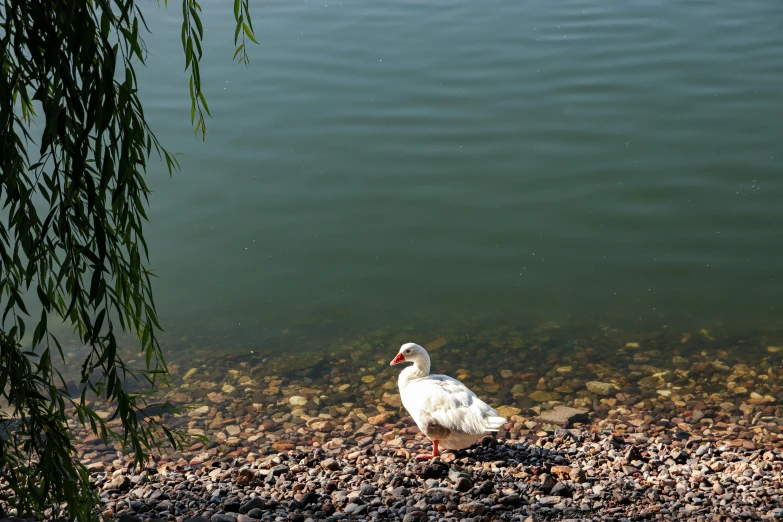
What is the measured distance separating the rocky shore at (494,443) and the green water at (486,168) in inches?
22.2

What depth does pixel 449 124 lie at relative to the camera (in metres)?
11.8

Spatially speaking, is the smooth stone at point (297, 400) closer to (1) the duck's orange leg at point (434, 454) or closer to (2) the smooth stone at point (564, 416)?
(1) the duck's orange leg at point (434, 454)

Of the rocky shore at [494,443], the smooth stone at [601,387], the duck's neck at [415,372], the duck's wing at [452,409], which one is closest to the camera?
the rocky shore at [494,443]

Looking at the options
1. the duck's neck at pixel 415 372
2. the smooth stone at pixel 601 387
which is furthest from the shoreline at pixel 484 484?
the smooth stone at pixel 601 387

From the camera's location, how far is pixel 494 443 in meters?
6.45

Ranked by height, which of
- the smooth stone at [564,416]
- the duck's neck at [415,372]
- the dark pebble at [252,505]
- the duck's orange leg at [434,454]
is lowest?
the smooth stone at [564,416]

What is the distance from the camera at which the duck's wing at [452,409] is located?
19.5 ft

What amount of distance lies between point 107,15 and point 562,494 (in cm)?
406

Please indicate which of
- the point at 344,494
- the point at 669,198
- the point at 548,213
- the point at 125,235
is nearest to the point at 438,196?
the point at 548,213

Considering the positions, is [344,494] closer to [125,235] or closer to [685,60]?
[125,235]

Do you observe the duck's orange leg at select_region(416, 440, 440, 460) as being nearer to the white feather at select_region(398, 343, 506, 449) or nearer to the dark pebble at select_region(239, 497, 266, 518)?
the white feather at select_region(398, 343, 506, 449)

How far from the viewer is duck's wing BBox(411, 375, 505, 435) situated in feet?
19.5

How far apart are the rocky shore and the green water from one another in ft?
1.85

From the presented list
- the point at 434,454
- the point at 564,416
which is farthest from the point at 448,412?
the point at 564,416
